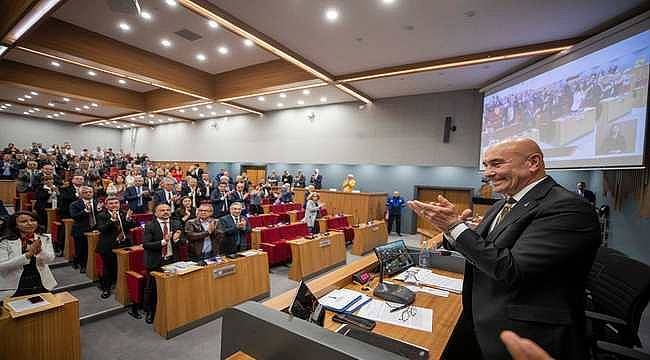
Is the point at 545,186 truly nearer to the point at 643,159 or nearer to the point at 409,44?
the point at 643,159

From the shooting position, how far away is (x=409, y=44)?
635 centimetres

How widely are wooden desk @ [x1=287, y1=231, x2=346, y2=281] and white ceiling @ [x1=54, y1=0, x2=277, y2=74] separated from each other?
17.7ft

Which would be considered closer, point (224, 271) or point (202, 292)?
point (202, 292)

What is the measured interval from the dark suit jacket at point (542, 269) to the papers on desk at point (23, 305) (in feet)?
10.9

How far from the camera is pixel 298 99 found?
37.9 ft

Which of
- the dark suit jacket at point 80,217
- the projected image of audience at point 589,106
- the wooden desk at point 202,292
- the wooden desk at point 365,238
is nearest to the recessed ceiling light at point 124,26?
the dark suit jacket at point 80,217

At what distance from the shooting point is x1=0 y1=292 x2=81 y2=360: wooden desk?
221cm

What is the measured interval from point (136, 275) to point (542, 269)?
4307 mm

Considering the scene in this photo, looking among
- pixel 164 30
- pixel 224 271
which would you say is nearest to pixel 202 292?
pixel 224 271

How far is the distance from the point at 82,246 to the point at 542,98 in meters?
9.53

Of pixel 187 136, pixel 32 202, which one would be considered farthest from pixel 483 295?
pixel 187 136

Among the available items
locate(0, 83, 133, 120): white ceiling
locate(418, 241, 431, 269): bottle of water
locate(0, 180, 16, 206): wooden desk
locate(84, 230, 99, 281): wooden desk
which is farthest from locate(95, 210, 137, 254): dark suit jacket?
locate(0, 83, 133, 120): white ceiling

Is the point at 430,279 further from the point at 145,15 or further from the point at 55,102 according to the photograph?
the point at 55,102

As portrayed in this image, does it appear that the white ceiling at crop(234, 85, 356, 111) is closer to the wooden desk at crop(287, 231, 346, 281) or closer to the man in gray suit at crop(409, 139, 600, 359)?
the wooden desk at crop(287, 231, 346, 281)
